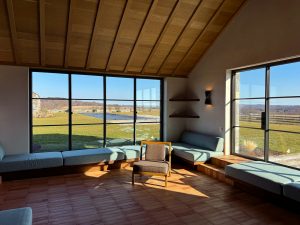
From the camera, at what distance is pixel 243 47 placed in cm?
496

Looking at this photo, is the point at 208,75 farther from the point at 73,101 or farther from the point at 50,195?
the point at 50,195

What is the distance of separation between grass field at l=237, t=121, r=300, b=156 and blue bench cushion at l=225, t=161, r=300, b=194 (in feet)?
1.96

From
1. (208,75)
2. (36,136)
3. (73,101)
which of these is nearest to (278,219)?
(208,75)

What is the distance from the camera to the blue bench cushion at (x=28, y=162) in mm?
4340

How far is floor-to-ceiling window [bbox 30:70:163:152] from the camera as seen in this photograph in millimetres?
5602

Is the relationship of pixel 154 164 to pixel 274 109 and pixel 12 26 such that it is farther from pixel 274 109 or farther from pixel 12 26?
pixel 12 26

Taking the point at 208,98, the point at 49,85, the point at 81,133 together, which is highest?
the point at 49,85

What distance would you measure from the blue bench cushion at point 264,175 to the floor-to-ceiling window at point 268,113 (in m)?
0.62

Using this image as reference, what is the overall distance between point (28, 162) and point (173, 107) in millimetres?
4183

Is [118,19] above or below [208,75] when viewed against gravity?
above

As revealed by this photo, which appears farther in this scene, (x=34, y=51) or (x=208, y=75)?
(x=208, y=75)

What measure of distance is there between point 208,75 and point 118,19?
2.92 metres

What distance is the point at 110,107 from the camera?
6227mm

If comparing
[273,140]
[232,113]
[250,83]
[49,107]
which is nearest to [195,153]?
[232,113]
